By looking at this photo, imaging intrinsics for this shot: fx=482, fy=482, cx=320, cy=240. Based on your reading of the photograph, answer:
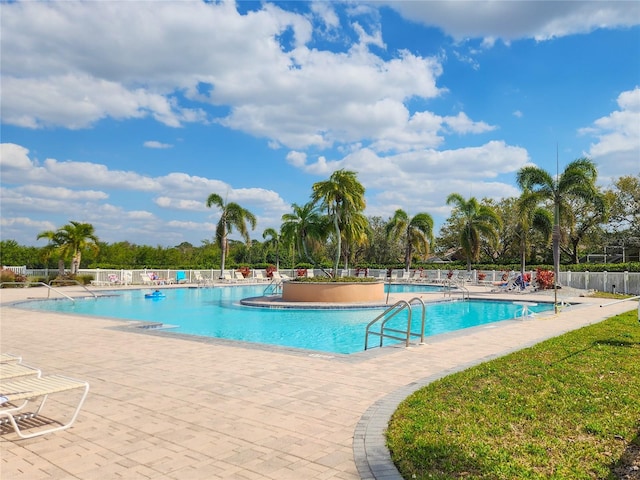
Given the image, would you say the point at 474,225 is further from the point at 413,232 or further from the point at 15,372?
the point at 15,372

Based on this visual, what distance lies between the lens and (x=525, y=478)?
11.8ft

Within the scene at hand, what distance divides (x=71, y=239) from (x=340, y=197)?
69.9ft

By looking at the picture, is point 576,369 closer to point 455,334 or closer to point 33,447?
point 455,334

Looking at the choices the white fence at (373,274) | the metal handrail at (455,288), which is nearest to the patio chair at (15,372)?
the metal handrail at (455,288)

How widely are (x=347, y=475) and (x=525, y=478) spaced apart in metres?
1.33

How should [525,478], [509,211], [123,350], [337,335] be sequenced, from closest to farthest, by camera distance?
1. [525,478]
2. [123,350]
3. [337,335]
4. [509,211]

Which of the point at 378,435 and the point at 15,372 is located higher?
the point at 15,372

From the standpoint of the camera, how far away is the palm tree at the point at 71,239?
32281 millimetres

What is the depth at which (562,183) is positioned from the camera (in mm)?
25328

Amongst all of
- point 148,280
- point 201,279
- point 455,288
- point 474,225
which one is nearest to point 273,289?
point 201,279

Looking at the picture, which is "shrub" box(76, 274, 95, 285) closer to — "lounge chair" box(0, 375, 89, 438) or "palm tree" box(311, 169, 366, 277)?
"palm tree" box(311, 169, 366, 277)

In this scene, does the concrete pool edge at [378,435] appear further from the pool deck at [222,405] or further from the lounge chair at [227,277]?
the lounge chair at [227,277]

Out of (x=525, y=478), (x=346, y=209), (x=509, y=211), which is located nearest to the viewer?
(x=525, y=478)

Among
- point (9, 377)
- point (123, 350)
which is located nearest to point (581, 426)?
point (9, 377)
